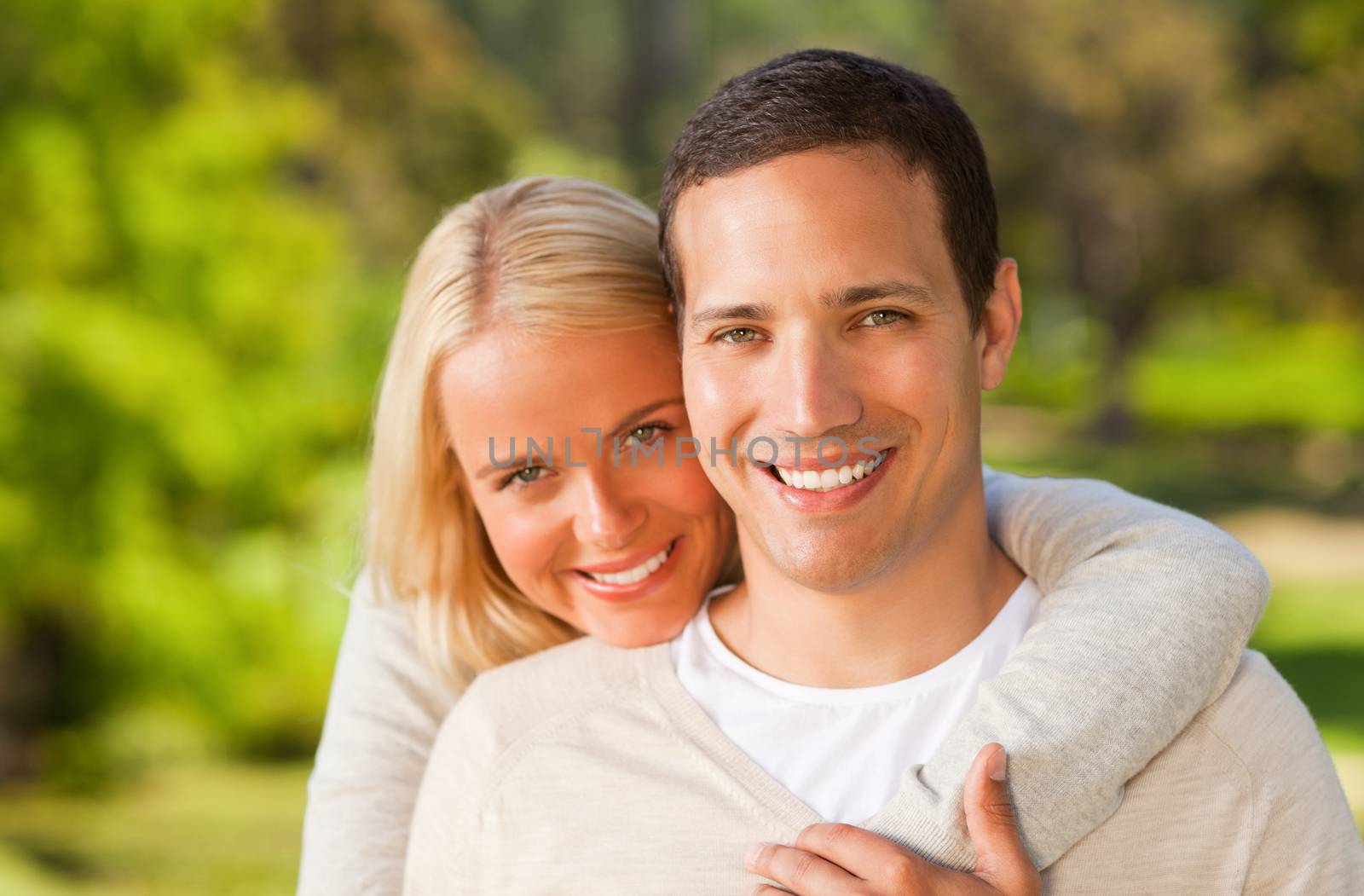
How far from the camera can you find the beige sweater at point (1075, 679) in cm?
134

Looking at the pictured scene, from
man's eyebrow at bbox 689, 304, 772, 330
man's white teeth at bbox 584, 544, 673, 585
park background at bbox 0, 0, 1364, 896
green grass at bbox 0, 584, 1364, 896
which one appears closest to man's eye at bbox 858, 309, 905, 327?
man's eyebrow at bbox 689, 304, 772, 330

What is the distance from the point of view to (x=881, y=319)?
1.41 m

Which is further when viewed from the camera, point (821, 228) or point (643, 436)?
point (643, 436)

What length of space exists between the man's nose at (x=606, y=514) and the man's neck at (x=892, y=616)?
0.22 metres

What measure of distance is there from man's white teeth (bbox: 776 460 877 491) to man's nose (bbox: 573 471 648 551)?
35 centimetres

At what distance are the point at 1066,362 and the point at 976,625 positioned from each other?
11.6m

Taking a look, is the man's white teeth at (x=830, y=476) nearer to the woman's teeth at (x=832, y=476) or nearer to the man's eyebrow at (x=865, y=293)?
the woman's teeth at (x=832, y=476)

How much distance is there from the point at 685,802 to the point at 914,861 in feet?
0.94

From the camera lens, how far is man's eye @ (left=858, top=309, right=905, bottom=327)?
1412 millimetres

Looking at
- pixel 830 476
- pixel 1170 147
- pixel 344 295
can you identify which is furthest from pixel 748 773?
pixel 1170 147

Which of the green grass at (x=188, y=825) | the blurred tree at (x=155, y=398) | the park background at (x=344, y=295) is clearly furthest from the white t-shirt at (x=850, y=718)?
the green grass at (x=188, y=825)

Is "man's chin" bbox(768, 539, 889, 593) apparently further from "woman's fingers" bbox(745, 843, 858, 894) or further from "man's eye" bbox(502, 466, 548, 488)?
"man's eye" bbox(502, 466, 548, 488)

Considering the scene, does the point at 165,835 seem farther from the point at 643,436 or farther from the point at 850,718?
the point at 850,718

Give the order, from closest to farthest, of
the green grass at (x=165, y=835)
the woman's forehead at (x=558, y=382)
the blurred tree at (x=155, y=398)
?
the woman's forehead at (x=558, y=382)
the green grass at (x=165, y=835)
the blurred tree at (x=155, y=398)
